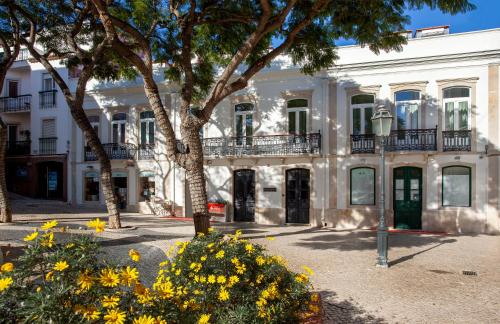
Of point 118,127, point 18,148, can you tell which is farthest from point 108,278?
point 18,148

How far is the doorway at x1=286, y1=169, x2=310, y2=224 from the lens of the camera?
15.5 meters

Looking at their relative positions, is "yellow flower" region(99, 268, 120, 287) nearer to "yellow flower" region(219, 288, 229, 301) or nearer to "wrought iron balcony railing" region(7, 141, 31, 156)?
"yellow flower" region(219, 288, 229, 301)

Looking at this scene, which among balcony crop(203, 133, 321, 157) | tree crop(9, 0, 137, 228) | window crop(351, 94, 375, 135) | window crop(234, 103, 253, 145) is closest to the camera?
tree crop(9, 0, 137, 228)

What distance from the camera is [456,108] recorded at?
13.6m

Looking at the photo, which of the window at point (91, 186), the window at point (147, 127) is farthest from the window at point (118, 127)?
the window at point (91, 186)

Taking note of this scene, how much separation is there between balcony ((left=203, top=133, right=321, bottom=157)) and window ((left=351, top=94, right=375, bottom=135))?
62.7 inches

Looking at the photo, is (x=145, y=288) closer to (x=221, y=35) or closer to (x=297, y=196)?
(x=221, y=35)

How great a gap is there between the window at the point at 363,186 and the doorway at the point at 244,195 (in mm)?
4476

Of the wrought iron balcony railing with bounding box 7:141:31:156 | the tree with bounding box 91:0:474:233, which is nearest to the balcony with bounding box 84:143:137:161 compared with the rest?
the wrought iron balcony railing with bounding box 7:141:31:156

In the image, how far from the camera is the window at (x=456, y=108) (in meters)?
13.5

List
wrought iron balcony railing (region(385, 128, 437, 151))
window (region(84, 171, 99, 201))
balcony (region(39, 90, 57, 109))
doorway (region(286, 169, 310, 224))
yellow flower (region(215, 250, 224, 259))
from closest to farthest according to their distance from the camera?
yellow flower (region(215, 250, 224, 259))
wrought iron balcony railing (region(385, 128, 437, 151))
doorway (region(286, 169, 310, 224))
window (region(84, 171, 99, 201))
balcony (region(39, 90, 57, 109))

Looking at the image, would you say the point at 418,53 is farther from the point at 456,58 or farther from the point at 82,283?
the point at 82,283

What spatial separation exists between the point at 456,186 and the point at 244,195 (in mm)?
8666

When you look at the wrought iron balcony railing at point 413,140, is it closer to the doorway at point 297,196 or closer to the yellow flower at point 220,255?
the doorway at point 297,196
